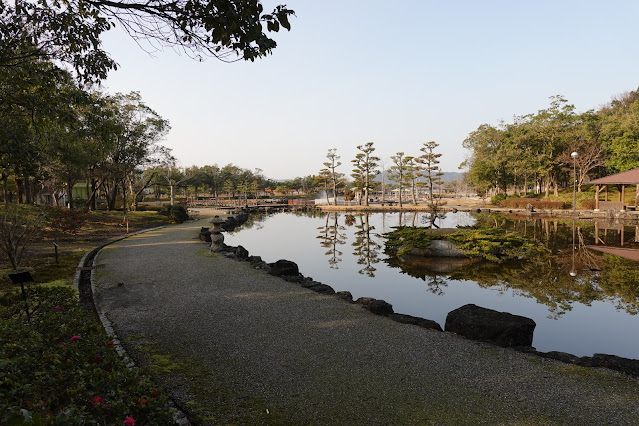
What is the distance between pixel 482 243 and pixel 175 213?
62.5 ft

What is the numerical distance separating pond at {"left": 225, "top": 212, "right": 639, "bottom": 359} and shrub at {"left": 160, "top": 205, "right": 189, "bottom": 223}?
8.61 m

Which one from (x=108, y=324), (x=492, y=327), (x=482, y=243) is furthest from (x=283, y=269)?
(x=482, y=243)

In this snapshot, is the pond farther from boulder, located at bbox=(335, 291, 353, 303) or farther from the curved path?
the curved path

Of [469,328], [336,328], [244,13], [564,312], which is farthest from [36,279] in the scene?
[564,312]

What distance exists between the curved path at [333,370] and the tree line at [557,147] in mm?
31977

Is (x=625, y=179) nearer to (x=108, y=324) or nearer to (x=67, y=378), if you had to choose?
(x=108, y=324)

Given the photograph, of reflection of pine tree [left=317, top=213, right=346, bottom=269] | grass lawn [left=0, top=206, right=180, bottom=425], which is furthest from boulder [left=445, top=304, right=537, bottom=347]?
reflection of pine tree [left=317, top=213, right=346, bottom=269]

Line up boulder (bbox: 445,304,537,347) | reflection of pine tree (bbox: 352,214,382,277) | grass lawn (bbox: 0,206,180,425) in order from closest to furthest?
1. grass lawn (bbox: 0,206,180,425)
2. boulder (bbox: 445,304,537,347)
3. reflection of pine tree (bbox: 352,214,382,277)

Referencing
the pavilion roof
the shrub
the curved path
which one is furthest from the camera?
the shrub

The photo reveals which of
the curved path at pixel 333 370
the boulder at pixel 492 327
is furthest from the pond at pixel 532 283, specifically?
the curved path at pixel 333 370

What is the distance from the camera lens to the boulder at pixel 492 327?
4789 millimetres

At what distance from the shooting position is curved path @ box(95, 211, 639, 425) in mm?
3184

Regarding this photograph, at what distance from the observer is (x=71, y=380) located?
8.16 ft

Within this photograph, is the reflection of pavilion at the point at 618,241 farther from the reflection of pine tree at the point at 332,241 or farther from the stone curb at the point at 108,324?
the stone curb at the point at 108,324
